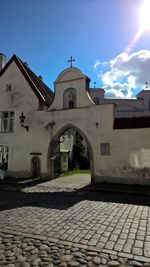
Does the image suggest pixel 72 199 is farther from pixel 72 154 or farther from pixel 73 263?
pixel 72 154

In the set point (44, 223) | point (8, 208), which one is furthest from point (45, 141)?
point (44, 223)

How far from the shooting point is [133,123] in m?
12.5

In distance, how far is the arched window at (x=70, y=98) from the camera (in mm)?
14438

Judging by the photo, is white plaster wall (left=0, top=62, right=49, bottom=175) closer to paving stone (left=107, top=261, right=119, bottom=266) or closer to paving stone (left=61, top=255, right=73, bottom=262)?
paving stone (left=61, top=255, right=73, bottom=262)

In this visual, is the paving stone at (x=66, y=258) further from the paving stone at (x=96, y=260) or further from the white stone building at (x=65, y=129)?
the white stone building at (x=65, y=129)

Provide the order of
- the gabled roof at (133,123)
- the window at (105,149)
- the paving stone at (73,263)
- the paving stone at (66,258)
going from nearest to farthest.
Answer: the paving stone at (73,263) → the paving stone at (66,258) → the gabled roof at (133,123) → the window at (105,149)

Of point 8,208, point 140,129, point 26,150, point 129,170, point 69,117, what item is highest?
point 69,117

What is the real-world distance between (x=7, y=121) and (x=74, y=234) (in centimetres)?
1335

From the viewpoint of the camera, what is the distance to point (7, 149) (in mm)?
16156

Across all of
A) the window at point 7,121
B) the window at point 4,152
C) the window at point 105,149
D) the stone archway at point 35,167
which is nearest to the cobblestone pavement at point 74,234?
the window at point 105,149

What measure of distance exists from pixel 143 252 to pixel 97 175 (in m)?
9.14

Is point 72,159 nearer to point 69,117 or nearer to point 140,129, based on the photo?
point 69,117

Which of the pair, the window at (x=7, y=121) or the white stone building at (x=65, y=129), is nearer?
the white stone building at (x=65, y=129)

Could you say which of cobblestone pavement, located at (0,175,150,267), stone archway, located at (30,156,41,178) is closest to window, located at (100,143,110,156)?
stone archway, located at (30,156,41,178)
